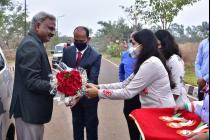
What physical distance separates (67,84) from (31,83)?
335mm

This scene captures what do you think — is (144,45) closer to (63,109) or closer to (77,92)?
(77,92)

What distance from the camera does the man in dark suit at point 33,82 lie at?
4090mm

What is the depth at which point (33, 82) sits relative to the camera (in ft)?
13.3

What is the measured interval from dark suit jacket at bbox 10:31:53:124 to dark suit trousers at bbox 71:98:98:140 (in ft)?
4.56

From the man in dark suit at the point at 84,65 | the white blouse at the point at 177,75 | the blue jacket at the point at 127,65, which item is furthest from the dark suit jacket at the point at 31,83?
the blue jacket at the point at 127,65

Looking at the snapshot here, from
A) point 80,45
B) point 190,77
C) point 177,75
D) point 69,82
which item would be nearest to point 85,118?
point 80,45

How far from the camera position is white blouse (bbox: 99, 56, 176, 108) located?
417 centimetres

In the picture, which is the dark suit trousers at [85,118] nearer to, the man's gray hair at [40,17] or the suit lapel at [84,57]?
the suit lapel at [84,57]

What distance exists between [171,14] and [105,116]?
38.1ft

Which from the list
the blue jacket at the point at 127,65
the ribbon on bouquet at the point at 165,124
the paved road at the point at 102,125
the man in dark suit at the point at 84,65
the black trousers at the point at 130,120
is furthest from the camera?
the paved road at the point at 102,125

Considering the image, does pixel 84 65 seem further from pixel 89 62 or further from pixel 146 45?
pixel 146 45

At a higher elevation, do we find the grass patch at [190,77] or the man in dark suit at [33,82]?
the man in dark suit at [33,82]

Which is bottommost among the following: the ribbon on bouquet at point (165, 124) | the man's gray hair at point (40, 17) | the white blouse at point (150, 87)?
the ribbon on bouquet at point (165, 124)

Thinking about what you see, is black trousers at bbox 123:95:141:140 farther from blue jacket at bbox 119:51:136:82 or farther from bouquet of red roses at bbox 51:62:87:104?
bouquet of red roses at bbox 51:62:87:104
